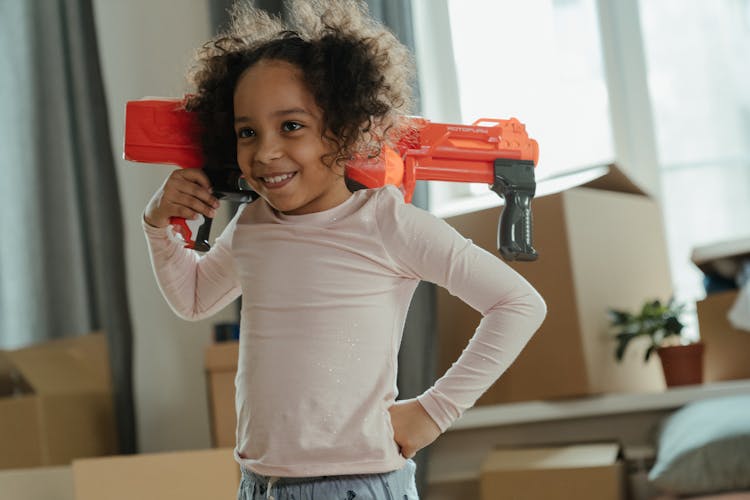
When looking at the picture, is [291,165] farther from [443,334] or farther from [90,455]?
[90,455]

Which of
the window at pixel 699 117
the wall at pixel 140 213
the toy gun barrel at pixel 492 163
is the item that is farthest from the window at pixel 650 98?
the toy gun barrel at pixel 492 163

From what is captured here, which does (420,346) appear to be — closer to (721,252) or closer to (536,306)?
(721,252)

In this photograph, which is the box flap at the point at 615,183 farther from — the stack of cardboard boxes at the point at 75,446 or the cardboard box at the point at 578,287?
the stack of cardboard boxes at the point at 75,446

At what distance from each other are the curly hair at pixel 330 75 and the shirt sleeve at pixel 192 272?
97 millimetres

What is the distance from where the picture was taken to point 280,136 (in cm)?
92

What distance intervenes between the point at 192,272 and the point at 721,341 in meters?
1.32

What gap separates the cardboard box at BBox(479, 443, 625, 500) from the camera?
1.69 meters

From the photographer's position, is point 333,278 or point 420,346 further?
point 420,346

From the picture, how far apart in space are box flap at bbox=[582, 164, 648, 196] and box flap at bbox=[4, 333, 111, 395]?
3.94 ft

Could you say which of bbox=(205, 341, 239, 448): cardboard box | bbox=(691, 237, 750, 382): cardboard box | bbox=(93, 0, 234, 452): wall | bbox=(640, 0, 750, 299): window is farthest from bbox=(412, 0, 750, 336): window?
bbox=(205, 341, 239, 448): cardboard box

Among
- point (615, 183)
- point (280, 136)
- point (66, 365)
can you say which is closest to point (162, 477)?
point (66, 365)

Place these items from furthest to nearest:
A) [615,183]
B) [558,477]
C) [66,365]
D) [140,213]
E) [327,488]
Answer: [140,213] → [66,365] → [615,183] → [558,477] → [327,488]

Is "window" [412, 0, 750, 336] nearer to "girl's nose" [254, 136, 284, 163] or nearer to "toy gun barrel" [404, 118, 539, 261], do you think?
"toy gun barrel" [404, 118, 539, 261]

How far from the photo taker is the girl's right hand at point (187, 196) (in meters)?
0.98
